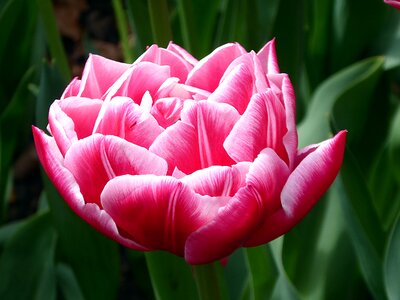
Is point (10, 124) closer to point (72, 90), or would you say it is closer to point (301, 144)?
point (301, 144)

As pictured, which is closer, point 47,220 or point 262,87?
point 262,87

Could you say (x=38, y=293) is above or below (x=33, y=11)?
below

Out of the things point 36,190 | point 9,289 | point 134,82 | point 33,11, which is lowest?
point 36,190

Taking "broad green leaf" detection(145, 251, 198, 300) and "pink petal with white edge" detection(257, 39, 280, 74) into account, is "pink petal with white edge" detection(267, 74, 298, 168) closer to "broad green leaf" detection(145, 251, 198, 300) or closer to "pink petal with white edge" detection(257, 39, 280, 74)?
"pink petal with white edge" detection(257, 39, 280, 74)

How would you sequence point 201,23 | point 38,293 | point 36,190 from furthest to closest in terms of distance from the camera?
point 36,190
point 201,23
point 38,293

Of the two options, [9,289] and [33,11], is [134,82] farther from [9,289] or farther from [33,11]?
[33,11]

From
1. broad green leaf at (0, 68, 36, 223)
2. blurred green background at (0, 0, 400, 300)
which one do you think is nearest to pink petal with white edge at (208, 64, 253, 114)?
blurred green background at (0, 0, 400, 300)

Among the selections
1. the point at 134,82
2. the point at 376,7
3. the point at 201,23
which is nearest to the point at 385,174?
the point at 376,7

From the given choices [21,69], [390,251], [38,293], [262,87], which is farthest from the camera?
[21,69]
